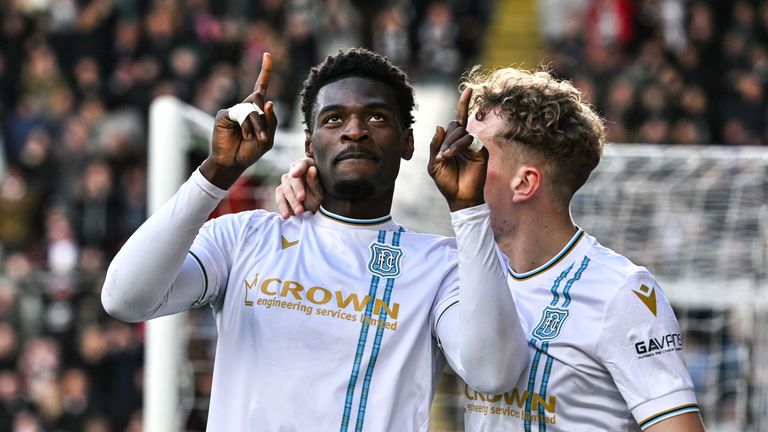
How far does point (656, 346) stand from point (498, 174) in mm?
819

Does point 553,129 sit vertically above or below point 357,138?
above

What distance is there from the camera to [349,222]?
4.05m

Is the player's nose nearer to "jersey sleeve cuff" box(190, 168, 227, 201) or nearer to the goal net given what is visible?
"jersey sleeve cuff" box(190, 168, 227, 201)

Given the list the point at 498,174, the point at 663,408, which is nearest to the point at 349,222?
the point at 498,174

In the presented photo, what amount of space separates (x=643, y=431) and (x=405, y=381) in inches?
29.5

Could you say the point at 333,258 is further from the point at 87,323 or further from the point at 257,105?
the point at 87,323

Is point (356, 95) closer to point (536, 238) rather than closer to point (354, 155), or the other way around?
point (354, 155)

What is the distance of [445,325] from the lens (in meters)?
3.80

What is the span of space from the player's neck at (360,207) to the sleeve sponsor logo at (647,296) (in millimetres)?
859

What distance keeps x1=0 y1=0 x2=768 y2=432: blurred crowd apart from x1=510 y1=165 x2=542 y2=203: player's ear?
8.44 m

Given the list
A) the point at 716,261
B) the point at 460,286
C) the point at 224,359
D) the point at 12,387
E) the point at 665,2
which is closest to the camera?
the point at 460,286

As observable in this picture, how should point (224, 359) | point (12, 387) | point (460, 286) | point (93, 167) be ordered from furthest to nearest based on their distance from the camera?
point (93, 167) < point (12, 387) < point (224, 359) < point (460, 286)

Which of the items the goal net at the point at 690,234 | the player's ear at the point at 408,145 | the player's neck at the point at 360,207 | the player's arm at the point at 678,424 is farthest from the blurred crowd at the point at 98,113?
the player's arm at the point at 678,424

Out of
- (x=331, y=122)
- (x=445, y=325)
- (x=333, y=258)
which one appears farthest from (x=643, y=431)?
(x=331, y=122)
